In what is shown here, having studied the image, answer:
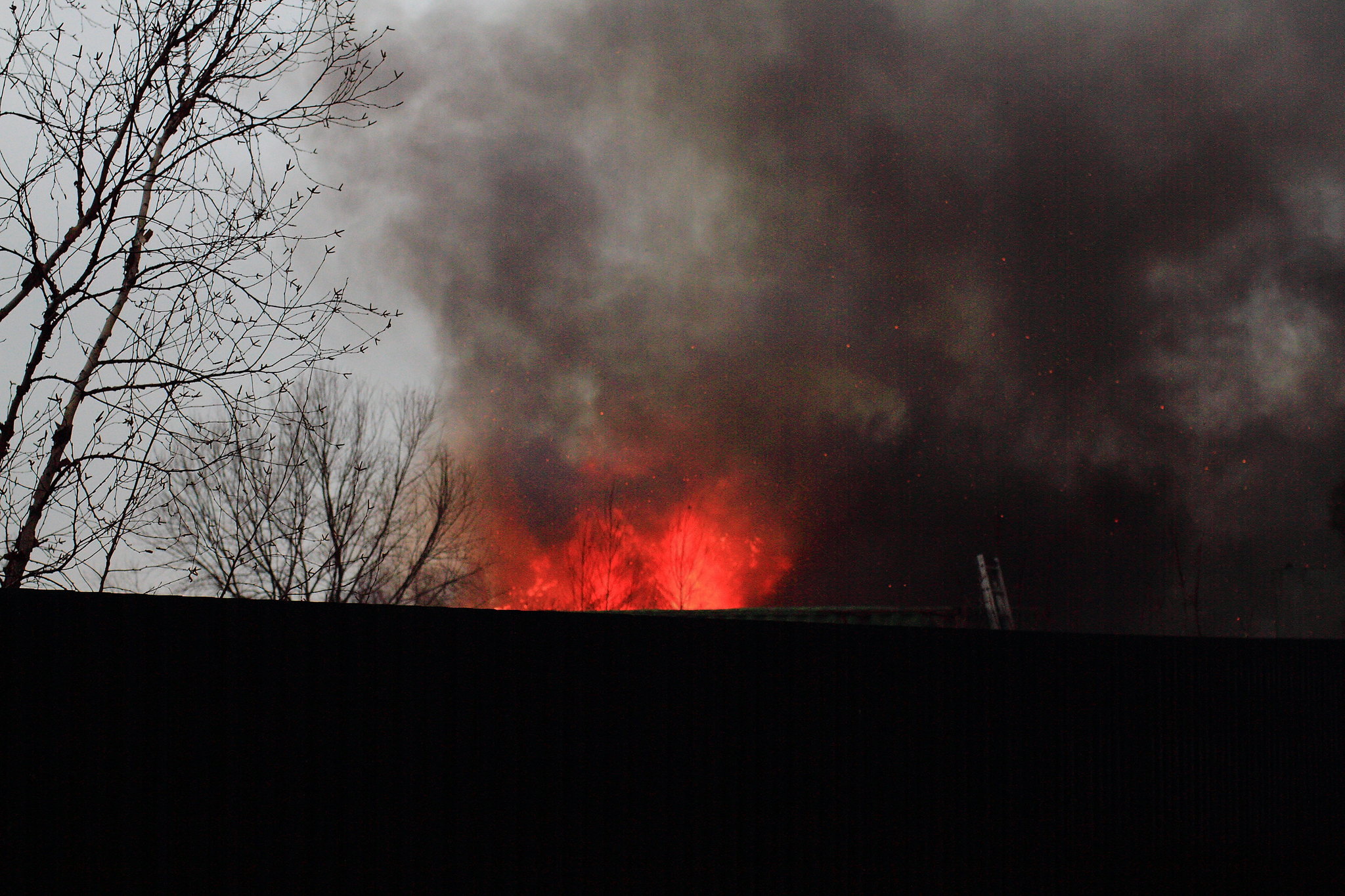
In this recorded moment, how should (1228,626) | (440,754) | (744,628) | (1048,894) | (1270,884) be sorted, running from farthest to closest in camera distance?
1. (1228,626)
2. (1270,884)
3. (1048,894)
4. (744,628)
5. (440,754)

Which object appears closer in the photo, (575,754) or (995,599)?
(575,754)

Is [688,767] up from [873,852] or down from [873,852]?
up

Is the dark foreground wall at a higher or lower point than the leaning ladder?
lower

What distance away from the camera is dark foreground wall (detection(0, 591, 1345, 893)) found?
3289 mm

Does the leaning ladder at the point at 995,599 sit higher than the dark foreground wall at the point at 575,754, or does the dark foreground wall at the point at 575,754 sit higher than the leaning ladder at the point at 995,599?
the leaning ladder at the point at 995,599

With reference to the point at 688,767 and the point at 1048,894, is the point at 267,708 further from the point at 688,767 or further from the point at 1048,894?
the point at 1048,894

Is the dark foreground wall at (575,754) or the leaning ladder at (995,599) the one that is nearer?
the dark foreground wall at (575,754)

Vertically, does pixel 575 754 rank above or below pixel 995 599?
below

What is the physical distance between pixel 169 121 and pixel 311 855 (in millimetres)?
5163

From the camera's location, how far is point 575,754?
440 centimetres

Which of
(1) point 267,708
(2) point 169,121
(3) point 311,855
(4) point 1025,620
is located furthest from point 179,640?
(4) point 1025,620

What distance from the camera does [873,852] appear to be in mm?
5684

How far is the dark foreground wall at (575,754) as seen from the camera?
3289mm

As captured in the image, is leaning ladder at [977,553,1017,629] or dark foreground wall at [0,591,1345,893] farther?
leaning ladder at [977,553,1017,629]
